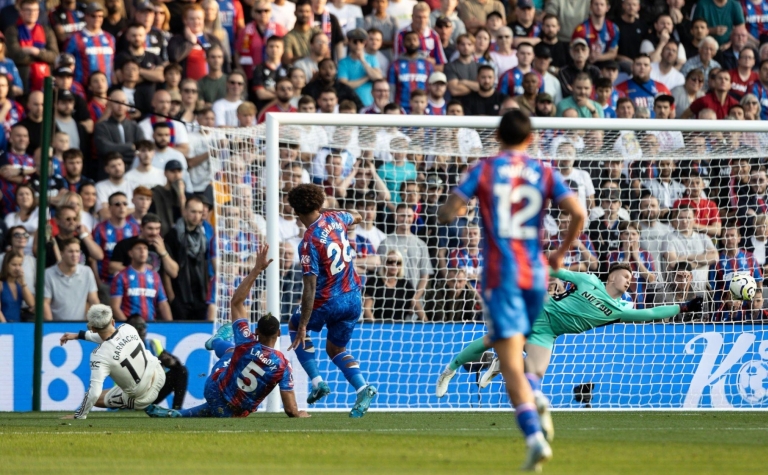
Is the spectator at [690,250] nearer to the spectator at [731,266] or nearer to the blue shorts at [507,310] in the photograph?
the spectator at [731,266]

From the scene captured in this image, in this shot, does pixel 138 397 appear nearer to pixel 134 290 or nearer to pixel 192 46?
pixel 134 290

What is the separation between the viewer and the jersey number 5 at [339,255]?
36.4 feet

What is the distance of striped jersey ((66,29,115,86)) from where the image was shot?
1666 centimetres

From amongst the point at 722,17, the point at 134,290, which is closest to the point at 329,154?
the point at 134,290

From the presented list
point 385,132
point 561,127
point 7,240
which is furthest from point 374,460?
point 7,240

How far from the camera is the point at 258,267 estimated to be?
11141 mm

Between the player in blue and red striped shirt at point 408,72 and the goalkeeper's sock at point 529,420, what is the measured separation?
11.2 metres

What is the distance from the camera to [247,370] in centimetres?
1116

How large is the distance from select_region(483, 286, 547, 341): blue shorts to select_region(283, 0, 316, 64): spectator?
11.5 metres

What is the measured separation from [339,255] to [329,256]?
0.36 feet

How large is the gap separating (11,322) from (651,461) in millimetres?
8923

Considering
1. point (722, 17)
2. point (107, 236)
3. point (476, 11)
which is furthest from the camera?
point (722, 17)

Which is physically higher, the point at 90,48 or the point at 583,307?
the point at 90,48

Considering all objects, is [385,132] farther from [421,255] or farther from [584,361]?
[584,361]
